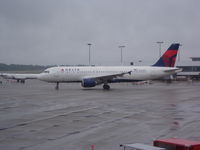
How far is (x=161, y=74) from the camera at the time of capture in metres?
42.8

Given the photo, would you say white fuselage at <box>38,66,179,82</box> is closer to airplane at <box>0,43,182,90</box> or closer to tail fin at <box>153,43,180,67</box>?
airplane at <box>0,43,182,90</box>

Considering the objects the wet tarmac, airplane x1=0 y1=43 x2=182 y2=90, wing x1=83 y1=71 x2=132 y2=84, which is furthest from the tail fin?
the wet tarmac

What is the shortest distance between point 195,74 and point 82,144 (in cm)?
7758

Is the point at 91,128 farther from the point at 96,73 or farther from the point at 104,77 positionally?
the point at 96,73

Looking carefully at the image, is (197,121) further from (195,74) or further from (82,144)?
(195,74)

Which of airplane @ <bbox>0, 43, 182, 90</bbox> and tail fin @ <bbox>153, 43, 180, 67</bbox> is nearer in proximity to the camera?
airplane @ <bbox>0, 43, 182, 90</bbox>

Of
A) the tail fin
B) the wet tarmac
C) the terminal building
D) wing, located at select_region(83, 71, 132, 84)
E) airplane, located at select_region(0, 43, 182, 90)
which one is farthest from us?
the terminal building

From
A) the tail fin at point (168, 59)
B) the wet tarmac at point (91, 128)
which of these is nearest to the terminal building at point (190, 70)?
the tail fin at point (168, 59)

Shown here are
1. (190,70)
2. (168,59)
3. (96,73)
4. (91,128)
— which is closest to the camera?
(91,128)

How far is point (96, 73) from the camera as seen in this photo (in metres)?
42.1

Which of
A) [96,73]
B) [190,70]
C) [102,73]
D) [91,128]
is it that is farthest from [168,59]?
[190,70]

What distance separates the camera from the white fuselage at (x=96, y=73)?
136 ft

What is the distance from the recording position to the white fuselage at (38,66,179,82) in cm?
4141

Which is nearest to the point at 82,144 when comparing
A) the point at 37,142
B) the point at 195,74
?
the point at 37,142
